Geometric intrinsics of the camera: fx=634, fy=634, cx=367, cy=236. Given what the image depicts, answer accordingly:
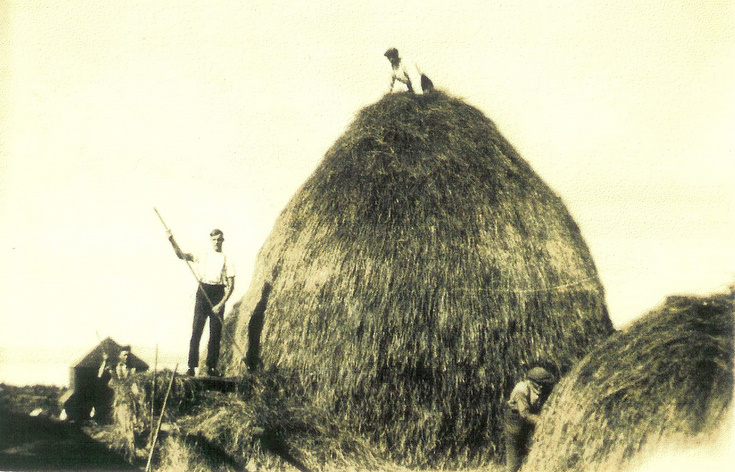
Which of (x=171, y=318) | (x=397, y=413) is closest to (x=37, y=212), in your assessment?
(x=171, y=318)

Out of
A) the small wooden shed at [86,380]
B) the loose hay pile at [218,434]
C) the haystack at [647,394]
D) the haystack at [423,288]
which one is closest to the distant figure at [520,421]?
the haystack at [647,394]

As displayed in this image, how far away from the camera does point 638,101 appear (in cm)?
571

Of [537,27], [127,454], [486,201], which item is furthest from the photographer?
[486,201]

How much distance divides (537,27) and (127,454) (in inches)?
200

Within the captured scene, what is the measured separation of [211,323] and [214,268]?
1.69 ft

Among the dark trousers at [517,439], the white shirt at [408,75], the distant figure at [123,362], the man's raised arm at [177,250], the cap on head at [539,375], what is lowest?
the dark trousers at [517,439]

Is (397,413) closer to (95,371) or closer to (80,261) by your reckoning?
(95,371)

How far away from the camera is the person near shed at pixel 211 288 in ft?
18.7

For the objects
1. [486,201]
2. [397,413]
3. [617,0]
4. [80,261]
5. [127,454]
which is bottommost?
[127,454]

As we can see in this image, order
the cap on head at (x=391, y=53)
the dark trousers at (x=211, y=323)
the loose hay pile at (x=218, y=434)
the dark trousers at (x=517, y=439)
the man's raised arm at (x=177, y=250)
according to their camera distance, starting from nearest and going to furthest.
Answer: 1. the dark trousers at (x=517, y=439)
2. the loose hay pile at (x=218, y=434)
3. the man's raised arm at (x=177, y=250)
4. the dark trousers at (x=211, y=323)
5. the cap on head at (x=391, y=53)

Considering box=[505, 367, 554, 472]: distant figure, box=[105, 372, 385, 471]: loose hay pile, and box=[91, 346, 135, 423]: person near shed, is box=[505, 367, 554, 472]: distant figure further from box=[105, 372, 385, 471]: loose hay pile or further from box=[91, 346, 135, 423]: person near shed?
box=[91, 346, 135, 423]: person near shed

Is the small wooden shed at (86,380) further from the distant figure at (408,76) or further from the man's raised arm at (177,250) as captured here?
the distant figure at (408,76)

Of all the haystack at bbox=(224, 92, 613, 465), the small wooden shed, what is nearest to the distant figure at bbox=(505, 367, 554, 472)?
the haystack at bbox=(224, 92, 613, 465)

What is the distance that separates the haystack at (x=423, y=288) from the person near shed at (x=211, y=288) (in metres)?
0.37
